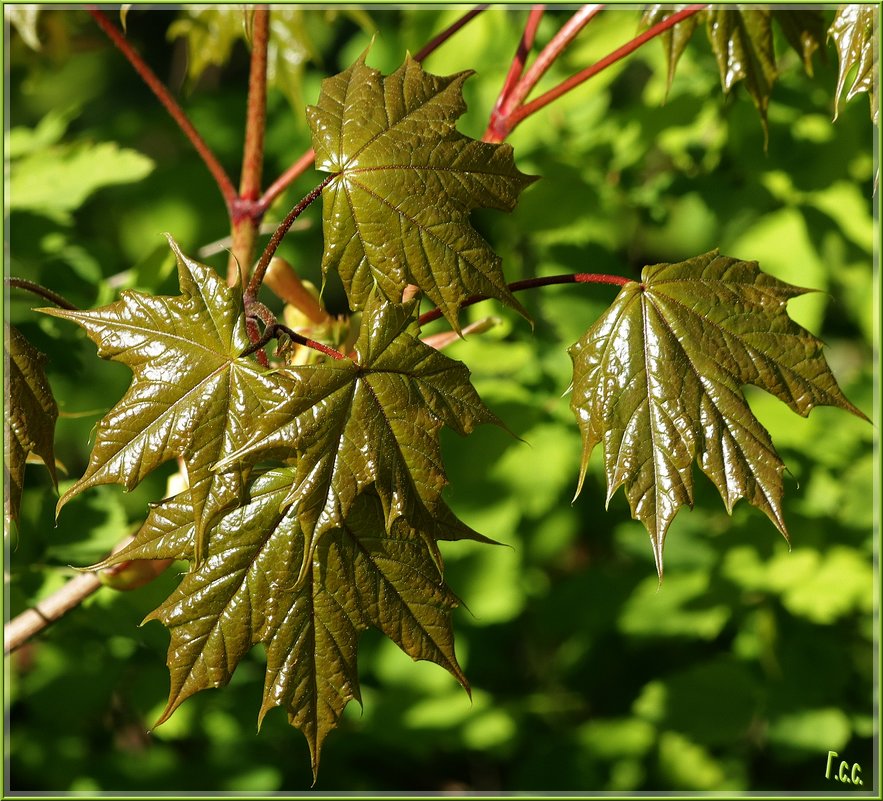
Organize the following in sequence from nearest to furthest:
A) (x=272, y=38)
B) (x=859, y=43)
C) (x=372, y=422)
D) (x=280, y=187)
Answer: (x=372, y=422) < (x=859, y=43) < (x=280, y=187) < (x=272, y=38)

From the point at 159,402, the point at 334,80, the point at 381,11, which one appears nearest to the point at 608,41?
the point at 381,11

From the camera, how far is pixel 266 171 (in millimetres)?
1820

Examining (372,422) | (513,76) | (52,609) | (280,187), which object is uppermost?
(513,76)

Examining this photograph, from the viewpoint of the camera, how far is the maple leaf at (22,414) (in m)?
0.81

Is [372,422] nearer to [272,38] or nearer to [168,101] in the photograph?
[168,101]

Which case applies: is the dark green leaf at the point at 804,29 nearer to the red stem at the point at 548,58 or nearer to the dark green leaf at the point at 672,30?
the dark green leaf at the point at 672,30

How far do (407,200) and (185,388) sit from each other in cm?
25

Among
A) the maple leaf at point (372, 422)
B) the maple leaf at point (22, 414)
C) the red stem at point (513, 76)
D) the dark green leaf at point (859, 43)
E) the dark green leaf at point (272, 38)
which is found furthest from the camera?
the dark green leaf at point (272, 38)

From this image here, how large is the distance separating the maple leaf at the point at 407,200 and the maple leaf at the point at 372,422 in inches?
2.6

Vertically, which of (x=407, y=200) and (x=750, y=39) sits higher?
(x=750, y=39)

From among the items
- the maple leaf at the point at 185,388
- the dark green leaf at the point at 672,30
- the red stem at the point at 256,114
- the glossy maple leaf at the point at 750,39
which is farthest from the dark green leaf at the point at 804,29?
the maple leaf at the point at 185,388

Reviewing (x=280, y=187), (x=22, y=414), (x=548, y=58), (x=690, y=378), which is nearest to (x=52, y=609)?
(x=22, y=414)

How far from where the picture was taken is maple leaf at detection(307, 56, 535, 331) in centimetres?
79

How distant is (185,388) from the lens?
0.74m
